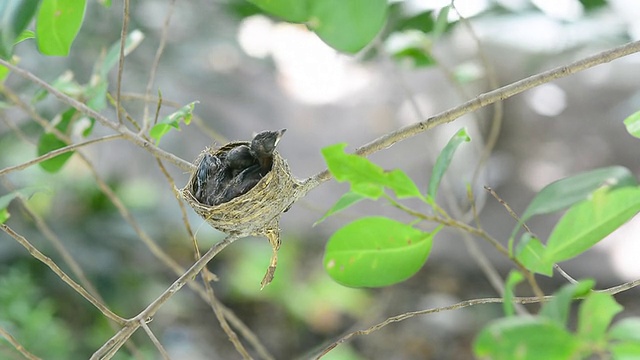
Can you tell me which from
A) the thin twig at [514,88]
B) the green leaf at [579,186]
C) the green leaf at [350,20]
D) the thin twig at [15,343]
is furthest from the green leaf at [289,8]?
the thin twig at [15,343]

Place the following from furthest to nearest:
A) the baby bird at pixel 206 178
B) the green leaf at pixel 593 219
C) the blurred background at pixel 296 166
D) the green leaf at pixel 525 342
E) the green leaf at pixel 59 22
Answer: the blurred background at pixel 296 166 < the baby bird at pixel 206 178 < the green leaf at pixel 59 22 < the green leaf at pixel 593 219 < the green leaf at pixel 525 342

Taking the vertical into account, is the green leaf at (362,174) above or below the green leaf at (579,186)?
above

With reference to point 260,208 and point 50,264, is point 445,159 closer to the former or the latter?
point 260,208

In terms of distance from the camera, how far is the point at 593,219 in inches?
20.3

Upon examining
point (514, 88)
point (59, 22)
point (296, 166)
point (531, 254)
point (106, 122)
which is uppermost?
point (59, 22)

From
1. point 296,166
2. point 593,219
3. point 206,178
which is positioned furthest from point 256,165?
point 296,166

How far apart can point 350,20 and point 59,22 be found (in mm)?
366

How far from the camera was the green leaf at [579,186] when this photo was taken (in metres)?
0.56

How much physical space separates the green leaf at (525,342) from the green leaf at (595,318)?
14 millimetres

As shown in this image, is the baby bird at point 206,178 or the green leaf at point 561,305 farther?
the baby bird at point 206,178

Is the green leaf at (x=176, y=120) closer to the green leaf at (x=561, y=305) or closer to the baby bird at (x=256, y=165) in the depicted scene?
the baby bird at (x=256, y=165)

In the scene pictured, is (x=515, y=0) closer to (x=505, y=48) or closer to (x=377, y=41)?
(x=377, y=41)

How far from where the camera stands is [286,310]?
3.29 meters

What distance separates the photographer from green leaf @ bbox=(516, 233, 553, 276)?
0.57 metres
